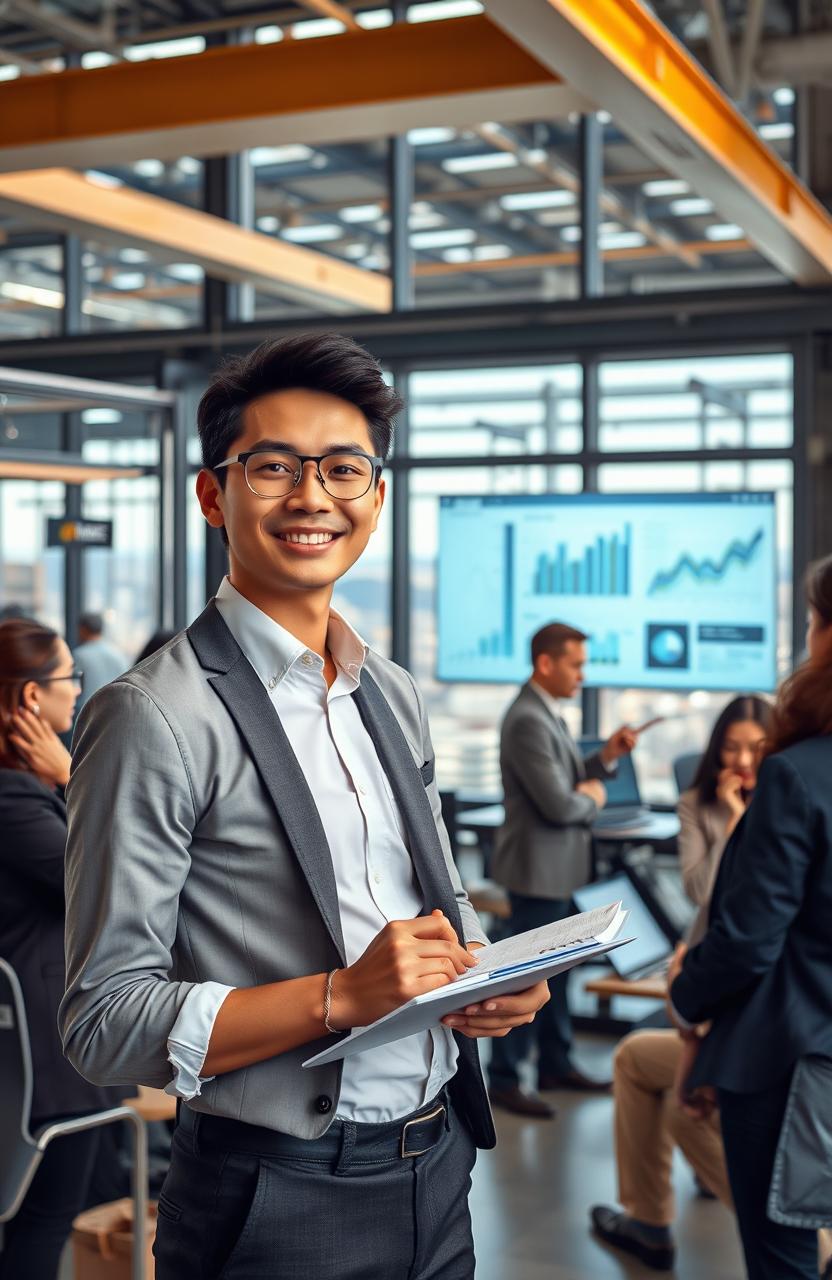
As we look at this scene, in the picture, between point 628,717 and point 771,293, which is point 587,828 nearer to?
point 628,717

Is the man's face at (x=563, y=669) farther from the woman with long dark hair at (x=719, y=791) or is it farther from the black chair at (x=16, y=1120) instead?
the black chair at (x=16, y=1120)

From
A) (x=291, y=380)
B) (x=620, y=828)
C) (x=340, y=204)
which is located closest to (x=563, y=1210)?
(x=620, y=828)

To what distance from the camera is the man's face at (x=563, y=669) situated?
522cm

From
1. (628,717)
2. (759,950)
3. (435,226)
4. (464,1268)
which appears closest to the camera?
(464,1268)

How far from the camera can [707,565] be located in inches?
265

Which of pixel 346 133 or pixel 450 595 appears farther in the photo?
pixel 450 595

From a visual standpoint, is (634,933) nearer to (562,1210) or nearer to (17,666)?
(562,1210)

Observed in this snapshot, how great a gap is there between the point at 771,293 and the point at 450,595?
2163 mm

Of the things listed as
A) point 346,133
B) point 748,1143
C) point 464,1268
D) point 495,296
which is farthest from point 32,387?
point 464,1268

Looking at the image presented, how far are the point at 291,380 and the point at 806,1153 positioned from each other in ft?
5.04

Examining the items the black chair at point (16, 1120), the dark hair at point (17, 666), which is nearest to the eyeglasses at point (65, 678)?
the dark hair at point (17, 666)

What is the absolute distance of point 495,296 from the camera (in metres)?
7.57

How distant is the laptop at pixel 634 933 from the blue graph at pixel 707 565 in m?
1.85

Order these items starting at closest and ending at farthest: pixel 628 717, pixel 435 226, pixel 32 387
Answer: pixel 32 387 → pixel 628 717 → pixel 435 226
